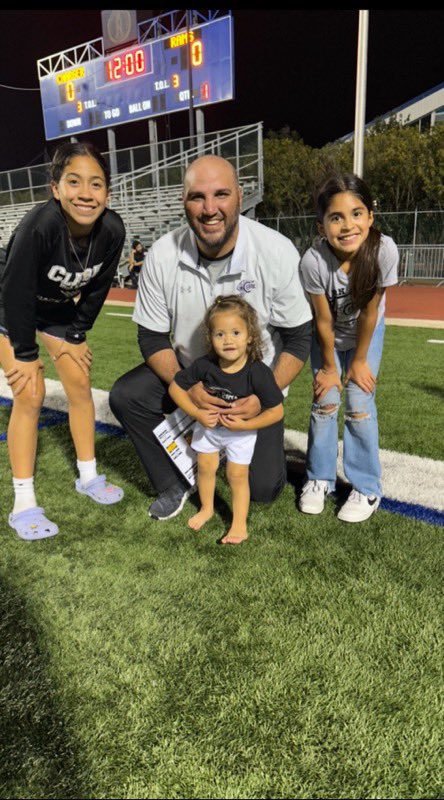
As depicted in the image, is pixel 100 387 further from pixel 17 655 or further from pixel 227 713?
pixel 227 713

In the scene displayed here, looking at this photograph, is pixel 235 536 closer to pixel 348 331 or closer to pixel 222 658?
pixel 222 658

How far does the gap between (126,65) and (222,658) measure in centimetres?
3018

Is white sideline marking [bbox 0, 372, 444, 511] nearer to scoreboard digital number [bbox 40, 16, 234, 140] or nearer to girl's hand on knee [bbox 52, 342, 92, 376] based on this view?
girl's hand on knee [bbox 52, 342, 92, 376]

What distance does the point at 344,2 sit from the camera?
12430 mm

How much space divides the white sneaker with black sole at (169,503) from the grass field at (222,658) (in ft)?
0.17

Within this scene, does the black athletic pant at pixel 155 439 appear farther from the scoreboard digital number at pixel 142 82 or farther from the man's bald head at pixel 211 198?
the scoreboard digital number at pixel 142 82

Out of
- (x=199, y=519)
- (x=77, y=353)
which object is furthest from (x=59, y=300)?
(x=199, y=519)

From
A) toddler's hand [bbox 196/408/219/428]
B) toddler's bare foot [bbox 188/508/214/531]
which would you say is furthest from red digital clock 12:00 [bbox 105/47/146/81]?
toddler's bare foot [bbox 188/508/214/531]

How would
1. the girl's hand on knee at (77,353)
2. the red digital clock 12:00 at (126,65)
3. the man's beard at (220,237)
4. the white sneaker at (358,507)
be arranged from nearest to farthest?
1. the man's beard at (220,237)
2. the white sneaker at (358,507)
3. the girl's hand on knee at (77,353)
4. the red digital clock 12:00 at (126,65)

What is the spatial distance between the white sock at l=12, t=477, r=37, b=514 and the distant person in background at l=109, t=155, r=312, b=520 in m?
0.56

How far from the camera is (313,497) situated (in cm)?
280

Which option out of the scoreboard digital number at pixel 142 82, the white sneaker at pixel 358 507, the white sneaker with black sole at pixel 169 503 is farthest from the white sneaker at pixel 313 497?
A: the scoreboard digital number at pixel 142 82

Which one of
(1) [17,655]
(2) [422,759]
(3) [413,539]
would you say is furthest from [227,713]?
(3) [413,539]

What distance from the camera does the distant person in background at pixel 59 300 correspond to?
2.46 m
